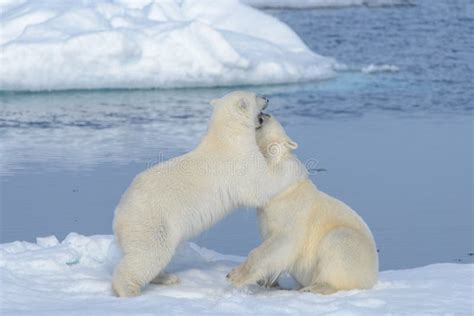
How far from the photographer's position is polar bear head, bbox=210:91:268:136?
4867 mm

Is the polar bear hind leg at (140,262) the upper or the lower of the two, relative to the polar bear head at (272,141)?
lower

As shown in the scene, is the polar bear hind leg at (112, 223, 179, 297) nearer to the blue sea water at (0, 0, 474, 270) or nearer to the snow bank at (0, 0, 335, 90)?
the blue sea water at (0, 0, 474, 270)

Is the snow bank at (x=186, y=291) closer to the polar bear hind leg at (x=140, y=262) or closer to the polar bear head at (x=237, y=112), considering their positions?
the polar bear hind leg at (x=140, y=262)

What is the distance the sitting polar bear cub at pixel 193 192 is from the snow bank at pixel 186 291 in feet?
0.57

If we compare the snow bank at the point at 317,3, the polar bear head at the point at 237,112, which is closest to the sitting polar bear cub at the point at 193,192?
the polar bear head at the point at 237,112

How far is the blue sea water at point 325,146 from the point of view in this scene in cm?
689

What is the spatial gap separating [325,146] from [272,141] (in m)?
4.11

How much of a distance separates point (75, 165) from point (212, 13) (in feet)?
20.4

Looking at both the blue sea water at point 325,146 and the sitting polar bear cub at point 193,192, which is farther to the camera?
the blue sea water at point 325,146

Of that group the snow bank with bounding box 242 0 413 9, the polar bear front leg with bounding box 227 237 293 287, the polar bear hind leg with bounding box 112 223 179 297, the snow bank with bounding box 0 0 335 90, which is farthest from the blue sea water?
the snow bank with bounding box 242 0 413 9

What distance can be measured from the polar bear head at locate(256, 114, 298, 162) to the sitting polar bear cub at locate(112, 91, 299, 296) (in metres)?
0.08

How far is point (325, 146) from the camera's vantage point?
29.8ft

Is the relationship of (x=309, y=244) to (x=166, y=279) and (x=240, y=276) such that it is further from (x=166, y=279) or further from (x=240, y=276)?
(x=166, y=279)

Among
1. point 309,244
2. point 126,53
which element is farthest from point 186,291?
point 126,53
